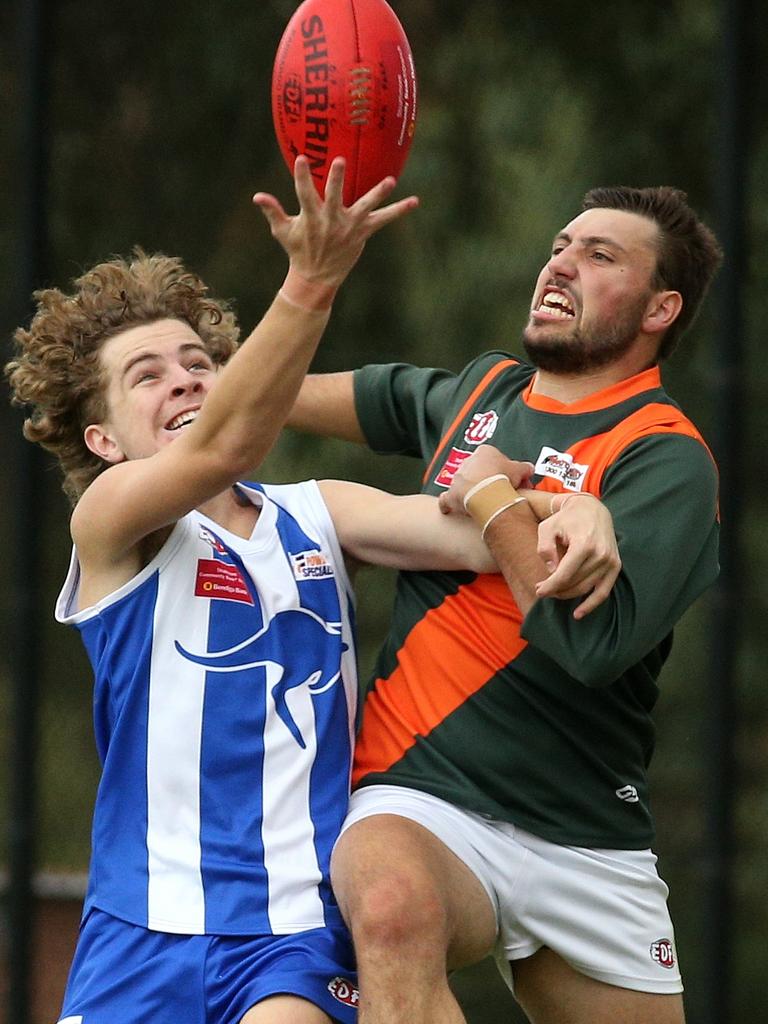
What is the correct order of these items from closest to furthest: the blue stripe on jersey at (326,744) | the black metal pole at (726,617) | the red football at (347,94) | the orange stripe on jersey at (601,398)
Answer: the red football at (347,94), the blue stripe on jersey at (326,744), the orange stripe on jersey at (601,398), the black metal pole at (726,617)

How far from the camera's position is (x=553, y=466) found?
318 centimetres

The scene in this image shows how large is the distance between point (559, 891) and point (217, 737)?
2.11 ft

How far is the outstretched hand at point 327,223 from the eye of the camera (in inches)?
102

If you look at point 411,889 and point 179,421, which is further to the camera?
point 179,421

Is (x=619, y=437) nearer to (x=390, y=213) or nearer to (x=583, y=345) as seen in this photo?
(x=583, y=345)

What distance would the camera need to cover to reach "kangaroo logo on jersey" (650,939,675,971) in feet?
10.7

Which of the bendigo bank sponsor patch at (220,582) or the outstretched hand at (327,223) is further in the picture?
the bendigo bank sponsor patch at (220,582)

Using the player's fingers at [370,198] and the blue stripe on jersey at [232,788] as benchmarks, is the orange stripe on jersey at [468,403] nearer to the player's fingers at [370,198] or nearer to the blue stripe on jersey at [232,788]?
the blue stripe on jersey at [232,788]

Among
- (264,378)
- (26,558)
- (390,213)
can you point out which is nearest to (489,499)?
(264,378)

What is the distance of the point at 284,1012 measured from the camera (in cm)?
277

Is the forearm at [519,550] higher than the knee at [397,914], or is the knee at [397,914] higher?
the forearm at [519,550]

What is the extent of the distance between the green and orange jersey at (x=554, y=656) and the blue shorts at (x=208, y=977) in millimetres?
358

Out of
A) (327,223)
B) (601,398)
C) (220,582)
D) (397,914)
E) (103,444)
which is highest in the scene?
(327,223)

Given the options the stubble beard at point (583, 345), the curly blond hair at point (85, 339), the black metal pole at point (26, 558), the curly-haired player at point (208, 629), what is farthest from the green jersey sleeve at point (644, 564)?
the black metal pole at point (26, 558)
